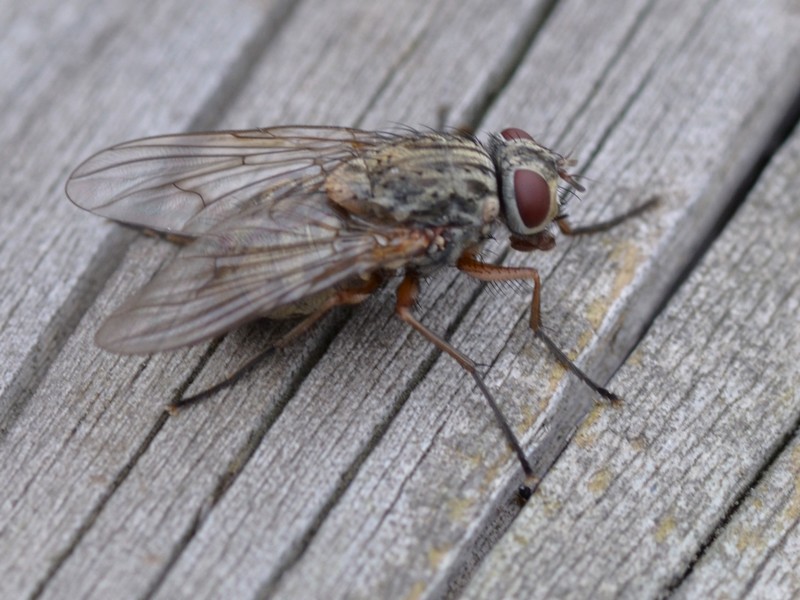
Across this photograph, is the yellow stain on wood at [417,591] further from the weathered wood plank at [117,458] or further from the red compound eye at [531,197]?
the red compound eye at [531,197]

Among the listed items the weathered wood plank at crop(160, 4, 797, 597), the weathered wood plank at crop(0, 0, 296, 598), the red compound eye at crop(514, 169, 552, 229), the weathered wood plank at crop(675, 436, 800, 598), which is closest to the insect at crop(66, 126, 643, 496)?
the red compound eye at crop(514, 169, 552, 229)

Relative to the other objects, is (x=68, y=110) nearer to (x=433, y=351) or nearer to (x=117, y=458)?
(x=117, y=458)

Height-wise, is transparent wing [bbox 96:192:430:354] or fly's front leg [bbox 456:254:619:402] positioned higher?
fly's front leg [bbox 456:254:619:402]

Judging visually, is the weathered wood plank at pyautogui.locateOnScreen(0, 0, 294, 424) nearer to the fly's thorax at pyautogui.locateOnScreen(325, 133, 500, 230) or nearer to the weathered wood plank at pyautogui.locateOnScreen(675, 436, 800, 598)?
the fly's thorax at pyautogui.locateOnScreen(325, 133, 500, 230)

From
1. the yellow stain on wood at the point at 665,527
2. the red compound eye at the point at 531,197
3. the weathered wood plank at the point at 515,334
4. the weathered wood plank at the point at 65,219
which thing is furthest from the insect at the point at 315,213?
the yellow stain on wood at the point at 665,527

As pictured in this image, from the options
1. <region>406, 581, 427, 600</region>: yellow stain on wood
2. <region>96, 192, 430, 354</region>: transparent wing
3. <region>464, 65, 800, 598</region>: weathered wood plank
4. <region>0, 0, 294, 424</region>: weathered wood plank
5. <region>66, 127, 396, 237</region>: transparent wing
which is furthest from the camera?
<region>66, 127, 396, 237</region>: transparent wing

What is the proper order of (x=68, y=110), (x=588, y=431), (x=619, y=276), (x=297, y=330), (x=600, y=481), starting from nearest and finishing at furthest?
1. (x=600, y=481)
2. (x=588, y=431)
3. (x=297, y=330)
4. (x=619, y=276)
5. (x=68, y=110)

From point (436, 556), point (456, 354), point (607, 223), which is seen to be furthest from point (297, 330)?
point (607, 223)

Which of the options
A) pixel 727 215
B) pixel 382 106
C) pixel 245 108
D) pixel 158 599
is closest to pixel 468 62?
pixel 382 106

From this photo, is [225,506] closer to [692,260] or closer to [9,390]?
[9,390]
